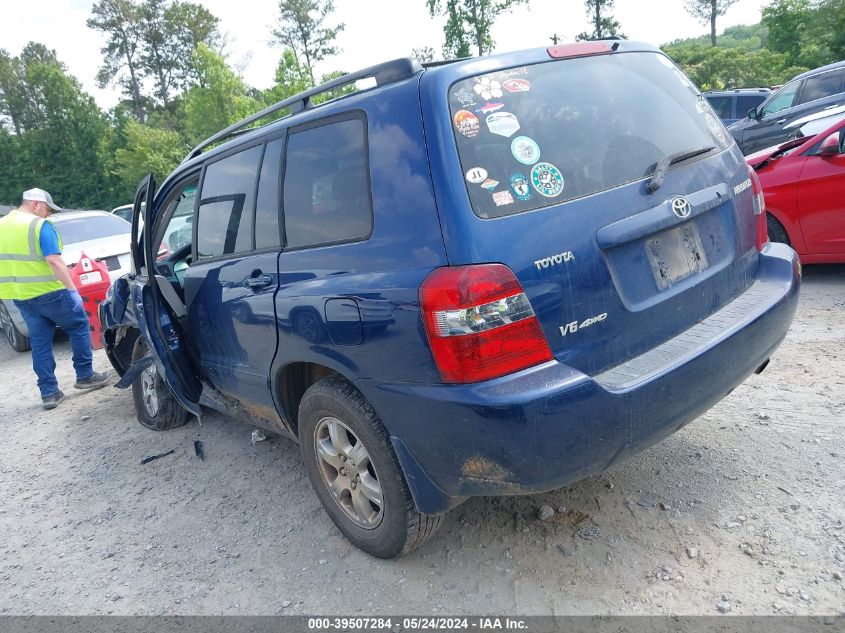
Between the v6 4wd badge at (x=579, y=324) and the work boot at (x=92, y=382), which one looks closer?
the v6 4wd badge at (x=579, y=324)

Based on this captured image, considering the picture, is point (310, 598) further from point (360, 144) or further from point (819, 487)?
point (819, 487)

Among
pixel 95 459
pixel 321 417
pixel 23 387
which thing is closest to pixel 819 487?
pixel 321 417

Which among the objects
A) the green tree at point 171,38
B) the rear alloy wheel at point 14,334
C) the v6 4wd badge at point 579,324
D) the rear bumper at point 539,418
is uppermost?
the green tree at point 171,38

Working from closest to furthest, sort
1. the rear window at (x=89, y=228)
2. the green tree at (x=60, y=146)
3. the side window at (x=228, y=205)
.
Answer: the side window at (x=228, y=205) → the rear window at (x=89, y=228) → the green tree at (x=60, y=146)

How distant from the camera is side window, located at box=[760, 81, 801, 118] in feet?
33.1

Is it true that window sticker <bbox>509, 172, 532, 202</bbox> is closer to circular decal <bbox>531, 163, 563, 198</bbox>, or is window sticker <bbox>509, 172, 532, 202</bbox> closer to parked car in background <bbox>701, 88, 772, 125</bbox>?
circular decal <bbox>531, 163, 563, 198</bbox>

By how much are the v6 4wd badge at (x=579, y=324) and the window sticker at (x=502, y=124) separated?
2.36ft

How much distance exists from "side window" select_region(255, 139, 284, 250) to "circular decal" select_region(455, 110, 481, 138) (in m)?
1.08

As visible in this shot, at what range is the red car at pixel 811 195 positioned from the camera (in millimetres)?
5176

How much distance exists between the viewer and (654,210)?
2.39 meters

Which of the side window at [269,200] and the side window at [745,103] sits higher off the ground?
the side window at [269,200]

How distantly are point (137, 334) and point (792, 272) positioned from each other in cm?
462

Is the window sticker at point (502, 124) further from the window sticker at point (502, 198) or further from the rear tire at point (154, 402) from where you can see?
the rear tire at point (154, 402)

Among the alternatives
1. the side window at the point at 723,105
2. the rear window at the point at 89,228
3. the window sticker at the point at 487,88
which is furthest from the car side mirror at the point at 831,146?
the side window at the point at 723,105
